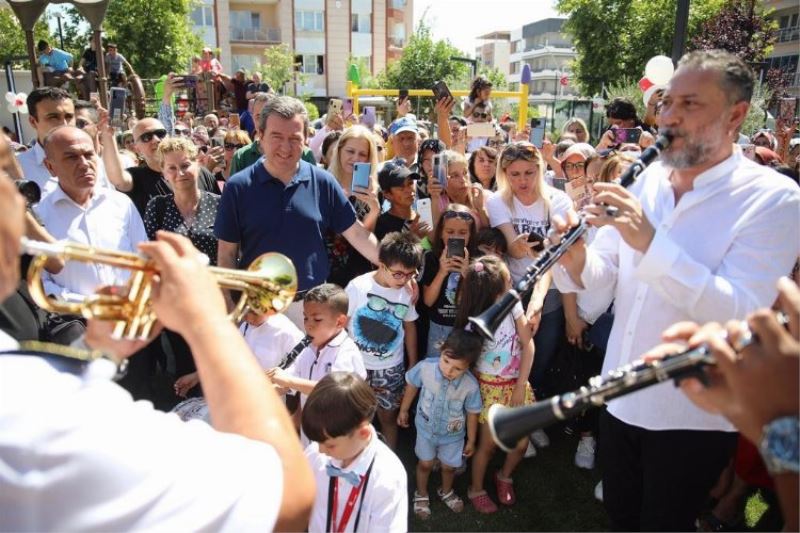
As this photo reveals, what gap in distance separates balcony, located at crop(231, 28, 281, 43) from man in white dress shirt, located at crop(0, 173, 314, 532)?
160 ft

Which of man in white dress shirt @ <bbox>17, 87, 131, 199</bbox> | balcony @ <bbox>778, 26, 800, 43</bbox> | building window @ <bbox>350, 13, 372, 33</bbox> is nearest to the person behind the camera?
man in white dress shirt @ <bbox>17, 87, 131, 199</bbox>

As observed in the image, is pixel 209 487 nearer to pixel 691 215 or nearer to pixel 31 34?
pixel 691 215

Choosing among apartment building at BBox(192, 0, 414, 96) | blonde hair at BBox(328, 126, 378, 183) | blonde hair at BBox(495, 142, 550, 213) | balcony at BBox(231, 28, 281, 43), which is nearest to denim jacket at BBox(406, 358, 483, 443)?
blonde hair at BBox(495, 142, 550, 213)

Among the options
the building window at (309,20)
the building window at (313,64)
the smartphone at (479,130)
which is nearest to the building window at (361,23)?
the building window at (309,20)

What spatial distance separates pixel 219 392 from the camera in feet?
3.92

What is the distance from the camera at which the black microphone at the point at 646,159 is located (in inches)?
A: 92.8

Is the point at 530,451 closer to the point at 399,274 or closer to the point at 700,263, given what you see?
the point at 399,274

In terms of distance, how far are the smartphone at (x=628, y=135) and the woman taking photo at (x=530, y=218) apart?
86.3 inches

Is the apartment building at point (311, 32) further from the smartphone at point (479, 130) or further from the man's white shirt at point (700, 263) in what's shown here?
the man's white shirt at point (700, 263)

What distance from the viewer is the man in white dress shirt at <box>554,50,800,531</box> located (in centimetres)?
210

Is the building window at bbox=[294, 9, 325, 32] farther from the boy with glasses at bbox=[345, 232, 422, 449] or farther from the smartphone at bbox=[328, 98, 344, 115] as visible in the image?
the boy with glasses at bbox=[345, 232, 422, 449]

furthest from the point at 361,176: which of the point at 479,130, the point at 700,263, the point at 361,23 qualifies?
the point at 361,23

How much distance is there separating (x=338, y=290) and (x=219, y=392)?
2.18 m

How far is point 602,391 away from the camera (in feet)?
4.58
